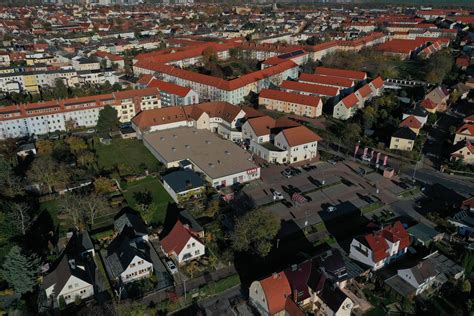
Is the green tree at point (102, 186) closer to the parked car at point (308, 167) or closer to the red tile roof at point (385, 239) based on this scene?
the parked car at point (308, 167)

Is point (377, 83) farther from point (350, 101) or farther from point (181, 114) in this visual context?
point (181, 114)

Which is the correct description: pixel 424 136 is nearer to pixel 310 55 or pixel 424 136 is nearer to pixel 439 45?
pixel 310 55

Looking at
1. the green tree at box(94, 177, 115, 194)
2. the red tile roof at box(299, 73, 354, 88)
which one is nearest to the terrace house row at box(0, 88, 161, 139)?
the green tree at box(94, 177, 115, 194)

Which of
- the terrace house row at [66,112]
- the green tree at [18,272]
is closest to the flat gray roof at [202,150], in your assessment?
the terrace house row at [66,112]

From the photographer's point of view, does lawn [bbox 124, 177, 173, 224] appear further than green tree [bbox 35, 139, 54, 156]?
No

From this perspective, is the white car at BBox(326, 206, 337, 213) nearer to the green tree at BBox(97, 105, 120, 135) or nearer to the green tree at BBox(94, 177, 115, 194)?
the green tree at BBox(94, 177, 115, 194)

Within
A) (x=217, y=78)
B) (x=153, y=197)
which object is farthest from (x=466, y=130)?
(x=153, y=197)
